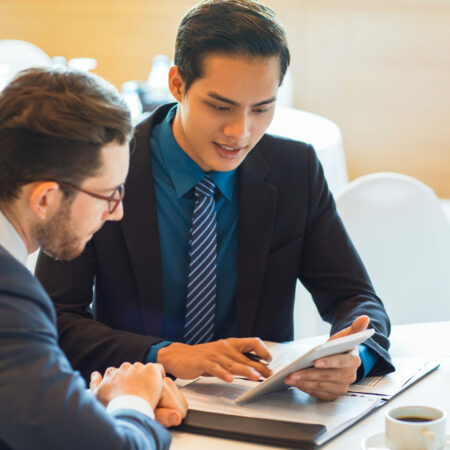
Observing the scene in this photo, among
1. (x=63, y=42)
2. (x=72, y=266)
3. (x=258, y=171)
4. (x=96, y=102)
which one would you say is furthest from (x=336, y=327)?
(x=63, y=42)

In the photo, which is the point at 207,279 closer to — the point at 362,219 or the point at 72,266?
the point at 72,266

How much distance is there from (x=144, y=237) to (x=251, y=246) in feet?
0.79

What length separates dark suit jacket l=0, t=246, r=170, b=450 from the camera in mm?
873

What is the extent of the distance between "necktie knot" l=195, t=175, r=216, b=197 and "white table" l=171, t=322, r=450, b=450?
39cm

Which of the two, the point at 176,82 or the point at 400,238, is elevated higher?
the point at 176,82

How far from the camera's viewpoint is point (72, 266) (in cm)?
161

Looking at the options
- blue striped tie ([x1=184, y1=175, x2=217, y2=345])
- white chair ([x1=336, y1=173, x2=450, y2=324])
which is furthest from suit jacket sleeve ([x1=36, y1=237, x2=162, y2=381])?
white chair ([x1=336, y1=173, x2=450, y2=324])

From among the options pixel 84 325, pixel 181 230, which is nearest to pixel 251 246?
pixel 181 230

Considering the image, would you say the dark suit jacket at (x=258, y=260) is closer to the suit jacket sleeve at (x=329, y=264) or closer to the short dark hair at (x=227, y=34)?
the suit jacket sleeve at (x=329, y=264)

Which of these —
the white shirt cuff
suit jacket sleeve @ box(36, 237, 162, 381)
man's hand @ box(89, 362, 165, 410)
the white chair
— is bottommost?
the white chair

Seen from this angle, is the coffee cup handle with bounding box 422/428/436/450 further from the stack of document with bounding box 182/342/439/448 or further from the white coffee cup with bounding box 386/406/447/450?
the stack of document with bounding box 182/342/439/448

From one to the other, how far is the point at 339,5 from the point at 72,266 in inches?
132

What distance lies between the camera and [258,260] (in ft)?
5.63

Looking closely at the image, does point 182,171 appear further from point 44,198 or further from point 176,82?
point 44,198
